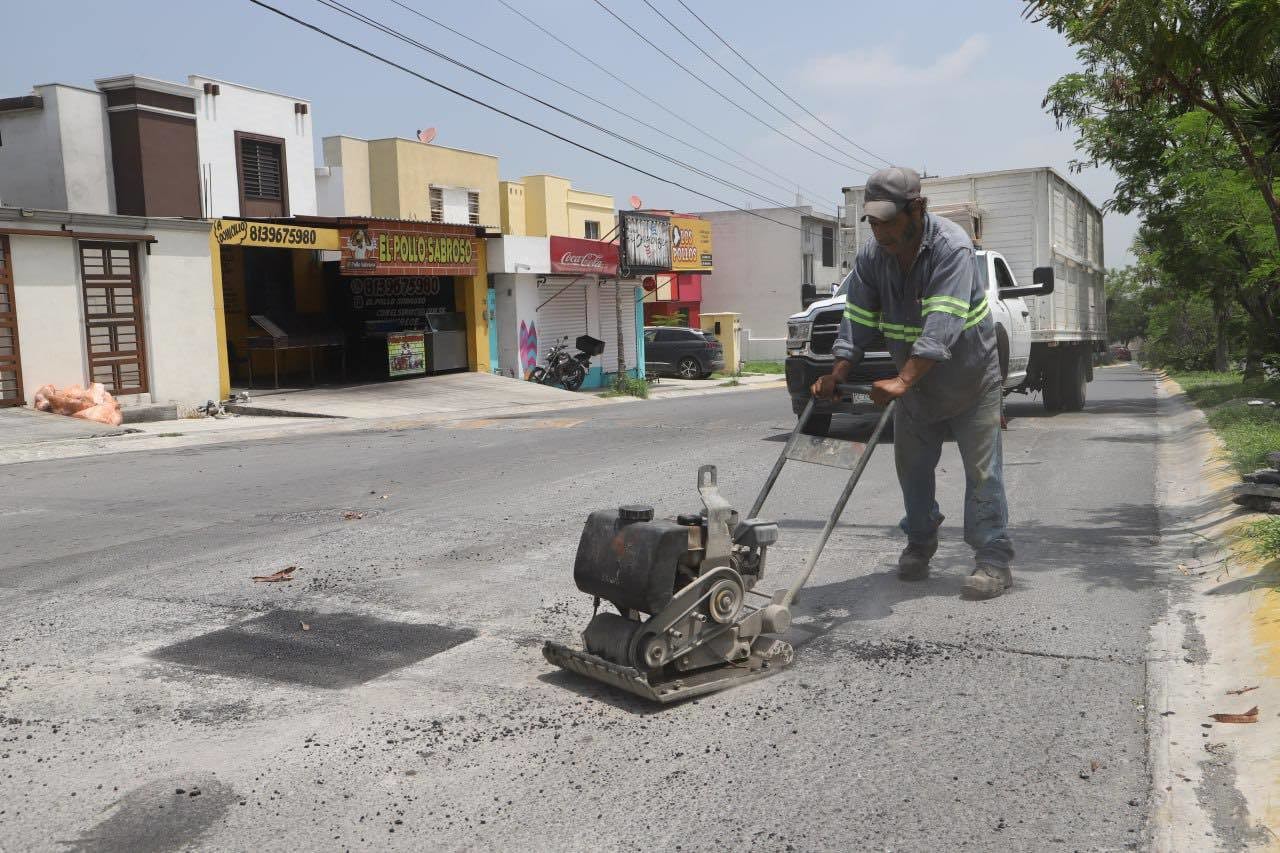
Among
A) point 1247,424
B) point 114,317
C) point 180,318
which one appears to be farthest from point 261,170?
point 1247,424

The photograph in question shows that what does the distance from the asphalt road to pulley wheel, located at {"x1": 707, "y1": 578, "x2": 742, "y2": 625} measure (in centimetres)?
32

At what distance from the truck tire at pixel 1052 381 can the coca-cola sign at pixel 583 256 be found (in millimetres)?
15564

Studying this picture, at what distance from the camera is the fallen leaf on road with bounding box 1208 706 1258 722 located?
3.65 meters

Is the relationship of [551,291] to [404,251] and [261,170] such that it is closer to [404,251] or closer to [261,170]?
[404,251]

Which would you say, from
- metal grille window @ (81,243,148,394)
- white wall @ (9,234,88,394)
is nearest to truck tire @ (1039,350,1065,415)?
metal grille window @ (81,243,148,394)

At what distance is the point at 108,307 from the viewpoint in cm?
1838

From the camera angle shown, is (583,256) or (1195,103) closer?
(1195,103)

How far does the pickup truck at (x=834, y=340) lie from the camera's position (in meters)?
11.6

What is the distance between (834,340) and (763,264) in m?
41.8

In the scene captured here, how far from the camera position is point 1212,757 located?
3.44 m

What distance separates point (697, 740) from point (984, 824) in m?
0.96

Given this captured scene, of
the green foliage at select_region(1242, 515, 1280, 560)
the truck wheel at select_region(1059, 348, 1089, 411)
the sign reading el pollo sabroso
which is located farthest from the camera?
the sign reading el pollo sabroso

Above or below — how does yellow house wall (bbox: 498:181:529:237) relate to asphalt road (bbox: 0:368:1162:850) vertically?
above

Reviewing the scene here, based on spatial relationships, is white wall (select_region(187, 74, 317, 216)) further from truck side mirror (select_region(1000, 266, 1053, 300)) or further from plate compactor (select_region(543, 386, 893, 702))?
plate compactor (select_region(543, 386, 893, 702))
